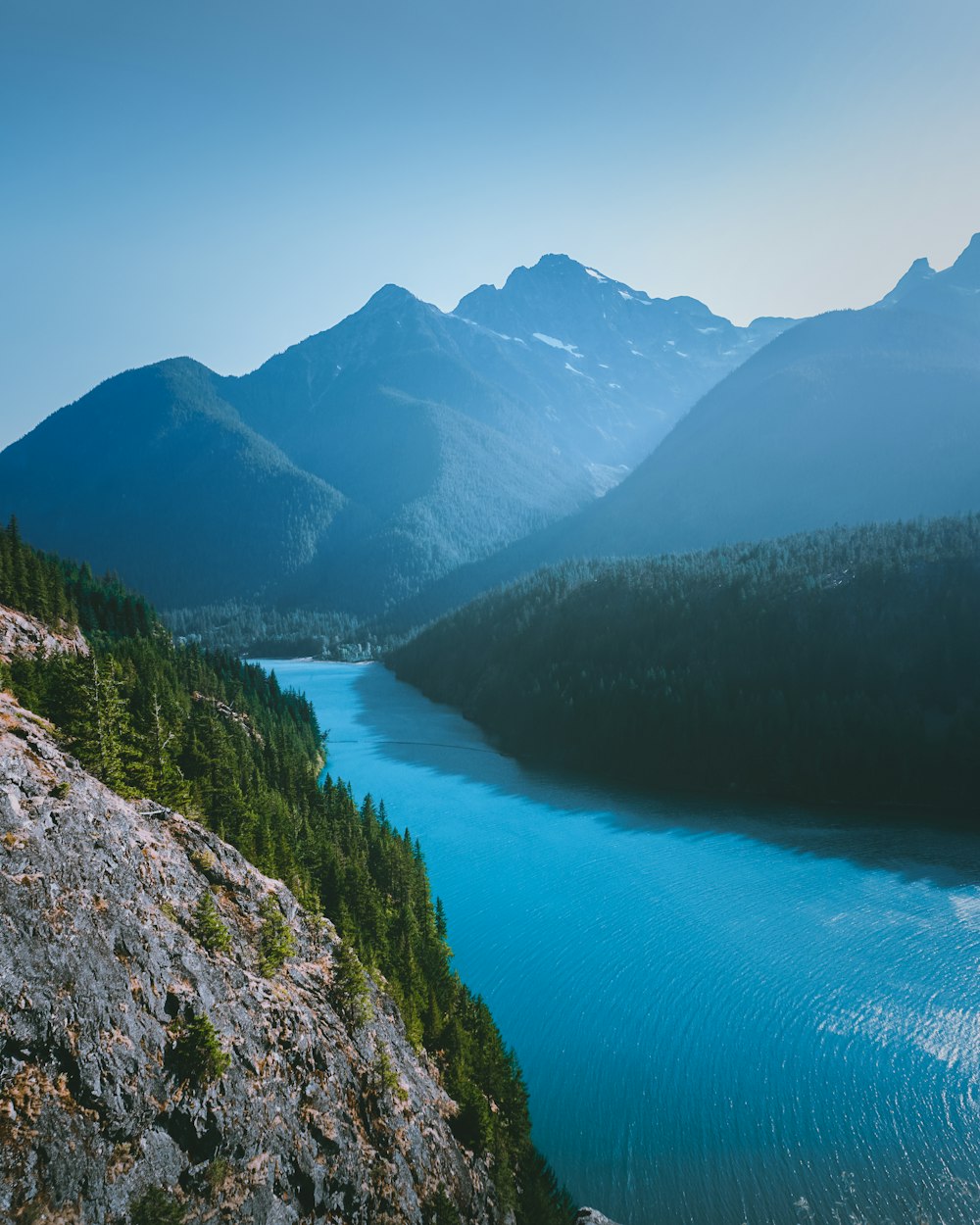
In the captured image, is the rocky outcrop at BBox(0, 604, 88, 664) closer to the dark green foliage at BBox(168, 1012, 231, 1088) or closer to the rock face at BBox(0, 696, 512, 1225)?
the rock face at BBox(0, 696, 512, 1225)

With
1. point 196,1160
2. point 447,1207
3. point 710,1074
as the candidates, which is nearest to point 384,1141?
point 447,1207

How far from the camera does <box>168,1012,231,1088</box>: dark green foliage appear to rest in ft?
40.7

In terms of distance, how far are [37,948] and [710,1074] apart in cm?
3223

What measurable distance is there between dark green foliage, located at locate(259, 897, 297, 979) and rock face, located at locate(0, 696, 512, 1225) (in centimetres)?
18

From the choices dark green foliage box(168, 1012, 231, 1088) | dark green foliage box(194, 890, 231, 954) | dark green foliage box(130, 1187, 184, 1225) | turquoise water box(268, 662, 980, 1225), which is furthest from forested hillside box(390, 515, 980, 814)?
dark green foliage box(130, 1187, 184, 1225)

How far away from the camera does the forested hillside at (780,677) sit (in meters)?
78.3

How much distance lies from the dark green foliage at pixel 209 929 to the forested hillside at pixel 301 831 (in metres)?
3.60

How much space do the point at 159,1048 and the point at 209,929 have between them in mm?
2935

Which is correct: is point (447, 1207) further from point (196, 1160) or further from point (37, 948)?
point (37, 948)

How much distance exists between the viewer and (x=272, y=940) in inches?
685

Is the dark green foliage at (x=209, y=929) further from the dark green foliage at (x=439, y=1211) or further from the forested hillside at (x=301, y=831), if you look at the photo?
the dark green foliage at (x=439, y=1211)

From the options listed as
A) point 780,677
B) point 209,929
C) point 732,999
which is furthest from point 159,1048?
point 780,677

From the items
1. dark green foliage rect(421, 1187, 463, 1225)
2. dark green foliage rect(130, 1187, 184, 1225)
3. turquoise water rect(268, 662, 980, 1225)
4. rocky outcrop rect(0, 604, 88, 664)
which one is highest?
rocky outcrop rect(0, 604, 88, 664)

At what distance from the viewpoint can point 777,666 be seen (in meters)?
90.9
